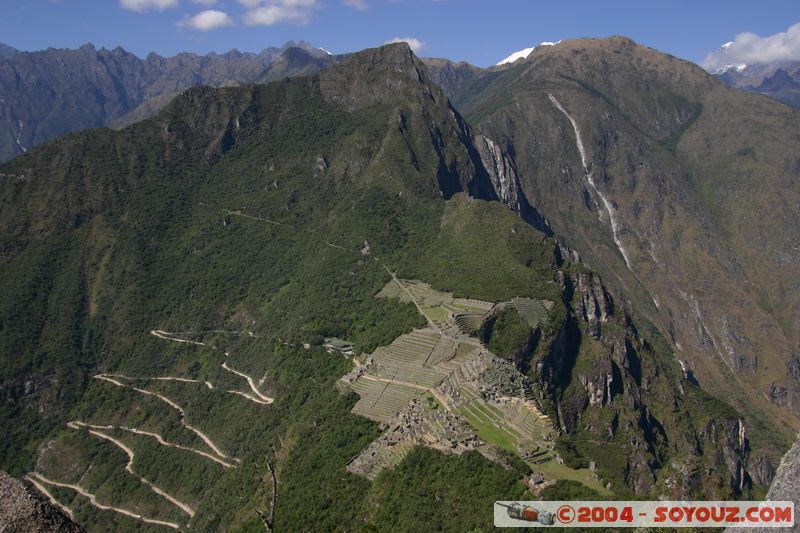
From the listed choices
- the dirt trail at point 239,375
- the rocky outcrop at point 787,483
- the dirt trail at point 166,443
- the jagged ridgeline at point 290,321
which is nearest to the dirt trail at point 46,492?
the jagged ridgeline at point 290,321

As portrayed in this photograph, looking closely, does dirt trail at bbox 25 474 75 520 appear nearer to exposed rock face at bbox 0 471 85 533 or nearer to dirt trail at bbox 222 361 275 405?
dirt trail at bbox 222 361 275 405

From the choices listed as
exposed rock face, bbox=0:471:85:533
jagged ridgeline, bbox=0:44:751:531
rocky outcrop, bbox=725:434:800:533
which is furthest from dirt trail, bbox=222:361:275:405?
rocky outcrop, bbox=725:434:800:533

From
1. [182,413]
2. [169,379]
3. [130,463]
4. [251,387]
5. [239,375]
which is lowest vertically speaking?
[130,463]

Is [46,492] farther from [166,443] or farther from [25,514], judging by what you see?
[25,514]

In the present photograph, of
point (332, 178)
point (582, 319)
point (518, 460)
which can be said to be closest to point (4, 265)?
point (332, 178)

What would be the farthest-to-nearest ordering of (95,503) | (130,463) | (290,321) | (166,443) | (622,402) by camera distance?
(290,321) < (622,402) < (166,443) < (130,463) < (95,503)

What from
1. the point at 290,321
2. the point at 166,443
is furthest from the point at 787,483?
the point at 290,321

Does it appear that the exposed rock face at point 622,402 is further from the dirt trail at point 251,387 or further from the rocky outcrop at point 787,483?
the rocky outcrop at point 787,483
